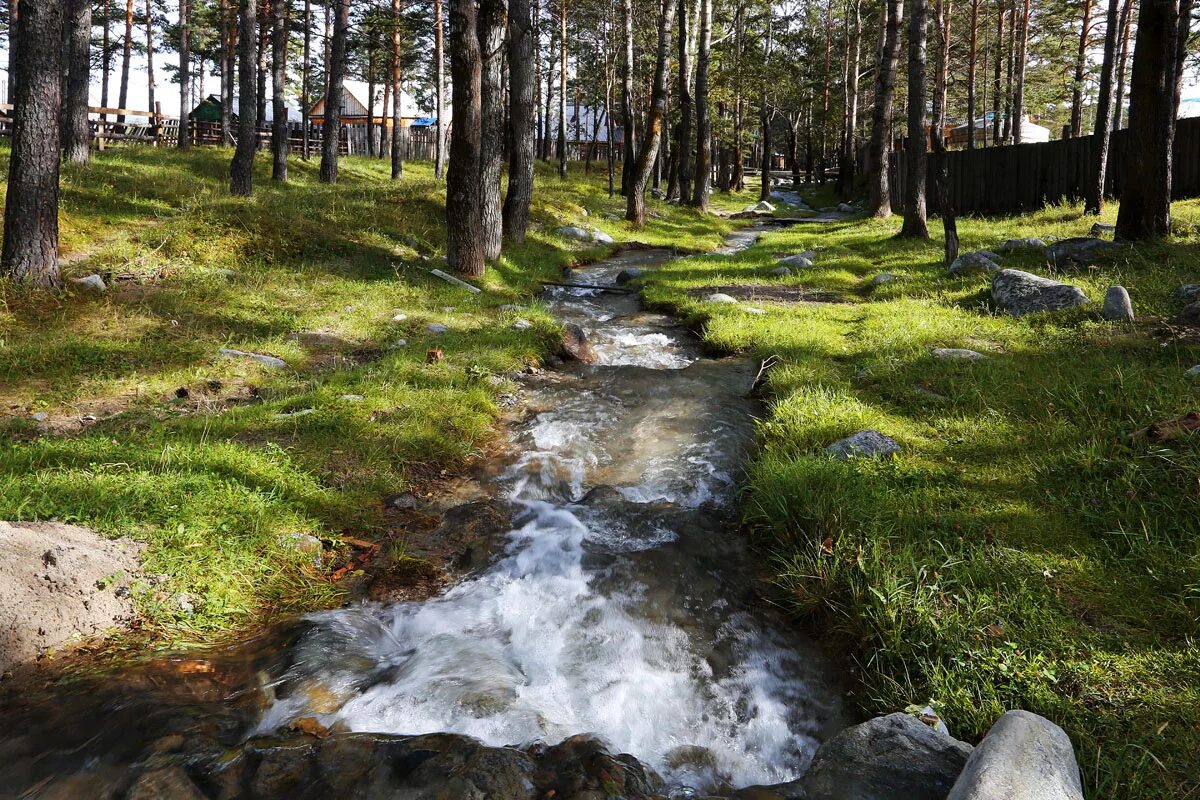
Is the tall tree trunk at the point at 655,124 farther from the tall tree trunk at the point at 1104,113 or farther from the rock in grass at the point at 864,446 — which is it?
the rock in grass at the point at 864,446

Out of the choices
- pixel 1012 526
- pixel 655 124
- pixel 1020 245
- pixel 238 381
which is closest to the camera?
pixel 1012 526

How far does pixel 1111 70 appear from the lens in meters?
12.7

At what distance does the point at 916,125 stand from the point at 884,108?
3.95 m

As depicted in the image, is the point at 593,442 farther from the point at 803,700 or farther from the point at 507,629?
the point at 803,700

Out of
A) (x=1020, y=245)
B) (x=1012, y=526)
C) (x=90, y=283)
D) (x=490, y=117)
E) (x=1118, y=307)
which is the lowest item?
(x=1012, y=526)

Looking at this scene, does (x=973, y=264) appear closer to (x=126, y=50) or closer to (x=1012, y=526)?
(x=1012, y=526)

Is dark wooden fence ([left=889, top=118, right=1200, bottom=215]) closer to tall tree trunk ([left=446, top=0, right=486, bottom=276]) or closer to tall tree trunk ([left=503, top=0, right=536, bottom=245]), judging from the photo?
tall tree trunk ([left=503, top=0, right=536, bottom=245])

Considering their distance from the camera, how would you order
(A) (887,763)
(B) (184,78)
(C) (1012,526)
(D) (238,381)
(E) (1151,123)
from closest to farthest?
(A) (887,763) → (C) (1012,526) → (D) (238,381) → (E) (1151,123) → (B) (184,78)

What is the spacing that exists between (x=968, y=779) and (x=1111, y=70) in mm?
15169

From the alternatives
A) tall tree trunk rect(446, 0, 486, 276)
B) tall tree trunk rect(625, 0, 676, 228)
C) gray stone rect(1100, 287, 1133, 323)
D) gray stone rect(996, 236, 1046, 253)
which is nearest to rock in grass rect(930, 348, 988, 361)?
gray stone rect(1100, 287, 1133, 323)

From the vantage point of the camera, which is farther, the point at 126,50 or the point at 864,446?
the point at 126,50

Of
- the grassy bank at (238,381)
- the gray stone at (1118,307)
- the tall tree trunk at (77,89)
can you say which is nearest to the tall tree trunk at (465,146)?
the grassy bank at (238,381)

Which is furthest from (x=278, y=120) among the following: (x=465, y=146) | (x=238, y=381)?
(x=238, y=381)

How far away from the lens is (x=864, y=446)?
15.4 ft
